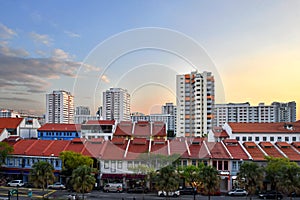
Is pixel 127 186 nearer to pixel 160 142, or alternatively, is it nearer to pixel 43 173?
pixel 160 142

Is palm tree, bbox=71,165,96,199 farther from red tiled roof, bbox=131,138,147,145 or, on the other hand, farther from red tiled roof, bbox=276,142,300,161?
red tiled roof, bbox=276,142,300,161

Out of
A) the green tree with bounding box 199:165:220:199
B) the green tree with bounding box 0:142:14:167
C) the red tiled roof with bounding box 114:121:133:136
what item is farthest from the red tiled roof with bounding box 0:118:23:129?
the green tree with bounding box 199:165:220:199

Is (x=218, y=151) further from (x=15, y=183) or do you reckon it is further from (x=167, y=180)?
(x=15, y=183)

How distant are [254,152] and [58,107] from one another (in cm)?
5894

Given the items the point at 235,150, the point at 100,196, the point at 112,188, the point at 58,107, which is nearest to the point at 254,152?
the point at 235,150

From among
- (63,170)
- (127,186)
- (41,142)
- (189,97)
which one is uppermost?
(189,97)

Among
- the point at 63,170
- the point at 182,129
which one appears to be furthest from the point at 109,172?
the point at 182,129

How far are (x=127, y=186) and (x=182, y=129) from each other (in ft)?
94.2

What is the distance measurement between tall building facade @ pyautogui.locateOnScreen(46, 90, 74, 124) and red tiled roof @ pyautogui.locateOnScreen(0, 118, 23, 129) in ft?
103

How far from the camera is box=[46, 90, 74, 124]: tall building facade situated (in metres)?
74.6

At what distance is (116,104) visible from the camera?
27.2 m

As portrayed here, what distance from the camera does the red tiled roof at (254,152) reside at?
90.7 feet

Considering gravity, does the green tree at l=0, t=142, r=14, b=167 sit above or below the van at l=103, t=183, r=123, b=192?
above

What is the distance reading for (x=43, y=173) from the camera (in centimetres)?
2027
